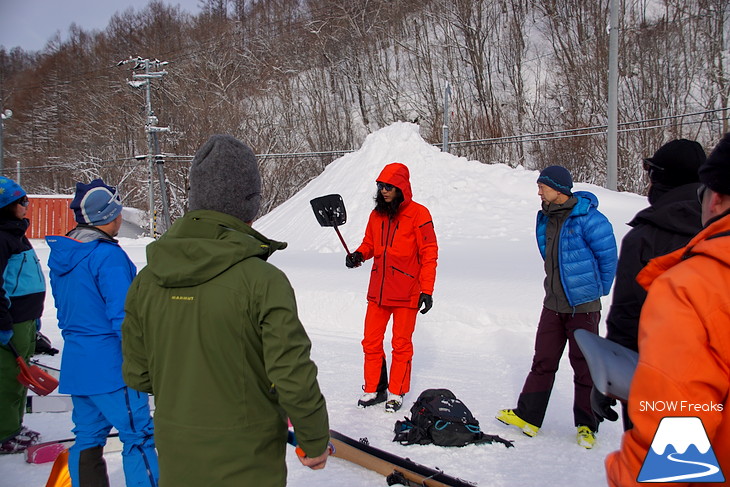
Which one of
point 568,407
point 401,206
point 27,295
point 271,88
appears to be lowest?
point 568,407

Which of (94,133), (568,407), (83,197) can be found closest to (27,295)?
(83,197)

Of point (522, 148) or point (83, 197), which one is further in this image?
point (522, 148)

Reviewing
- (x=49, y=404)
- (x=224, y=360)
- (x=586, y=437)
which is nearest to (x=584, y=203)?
(x=586, y=437)

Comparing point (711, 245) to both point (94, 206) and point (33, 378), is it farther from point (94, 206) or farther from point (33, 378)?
point (33, 378)

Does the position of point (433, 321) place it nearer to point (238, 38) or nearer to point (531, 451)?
point (531, 451)

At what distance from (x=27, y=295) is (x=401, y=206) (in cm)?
269

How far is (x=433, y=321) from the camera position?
6.56 meters

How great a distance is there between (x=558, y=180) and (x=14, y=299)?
11.9 ft

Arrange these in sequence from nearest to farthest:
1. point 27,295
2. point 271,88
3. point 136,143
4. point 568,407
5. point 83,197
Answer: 1. point 83,197
2. point 27,295
3. point 568,407
4. point 271,88
5. point 136,143

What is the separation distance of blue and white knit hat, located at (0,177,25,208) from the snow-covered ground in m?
1.70

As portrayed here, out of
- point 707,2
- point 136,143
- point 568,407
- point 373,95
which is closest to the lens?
point 568,407

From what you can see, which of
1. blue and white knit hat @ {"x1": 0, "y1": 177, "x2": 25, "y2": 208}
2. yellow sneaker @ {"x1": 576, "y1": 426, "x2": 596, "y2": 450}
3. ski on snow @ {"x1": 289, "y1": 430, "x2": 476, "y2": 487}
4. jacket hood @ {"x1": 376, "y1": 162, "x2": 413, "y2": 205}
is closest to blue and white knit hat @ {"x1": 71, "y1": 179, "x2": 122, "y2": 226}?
blue and white knit hat @ {"x1": 0, "y1": 177, "x2": 25, "y2": 208}

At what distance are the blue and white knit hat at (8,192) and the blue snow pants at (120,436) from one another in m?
1.44

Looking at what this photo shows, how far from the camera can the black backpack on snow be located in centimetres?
356
